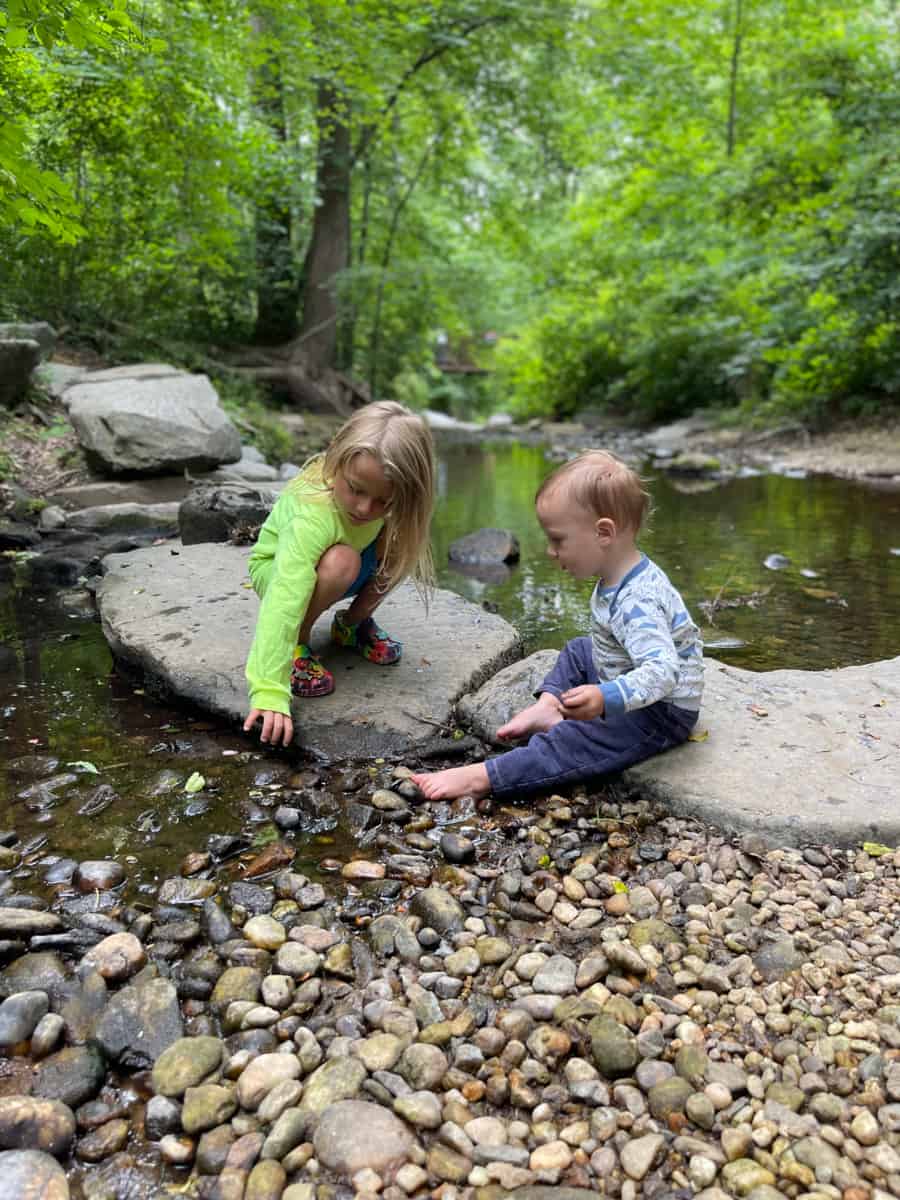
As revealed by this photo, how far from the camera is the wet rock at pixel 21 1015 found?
1482 millimetres

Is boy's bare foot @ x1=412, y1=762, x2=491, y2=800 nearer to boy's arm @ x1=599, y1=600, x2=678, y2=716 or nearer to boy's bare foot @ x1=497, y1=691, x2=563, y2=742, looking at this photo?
boy's bare foot @ x1=497, y1=691, x2=563, y2=742

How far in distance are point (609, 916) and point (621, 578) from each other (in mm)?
937

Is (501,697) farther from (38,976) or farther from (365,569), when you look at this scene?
(38,976)

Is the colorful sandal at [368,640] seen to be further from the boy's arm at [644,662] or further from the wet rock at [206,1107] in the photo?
the wet rock at [206,1107]

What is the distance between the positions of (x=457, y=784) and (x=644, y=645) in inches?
24.3

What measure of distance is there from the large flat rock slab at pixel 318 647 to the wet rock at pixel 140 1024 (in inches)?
40.4

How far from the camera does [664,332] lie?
1554 cm

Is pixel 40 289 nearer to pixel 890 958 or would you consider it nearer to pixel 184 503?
pixel 184 503

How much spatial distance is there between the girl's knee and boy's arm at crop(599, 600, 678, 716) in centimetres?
86

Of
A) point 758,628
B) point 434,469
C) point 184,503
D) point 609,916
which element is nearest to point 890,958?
point 609,916

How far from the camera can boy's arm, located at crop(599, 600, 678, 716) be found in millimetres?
2191

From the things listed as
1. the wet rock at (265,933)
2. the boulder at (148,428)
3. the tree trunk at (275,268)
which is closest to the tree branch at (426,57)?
the tree trunk at (275,268)

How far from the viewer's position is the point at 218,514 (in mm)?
4594

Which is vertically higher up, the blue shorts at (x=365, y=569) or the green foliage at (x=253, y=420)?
the blue shorts at (x=365, y=569)
